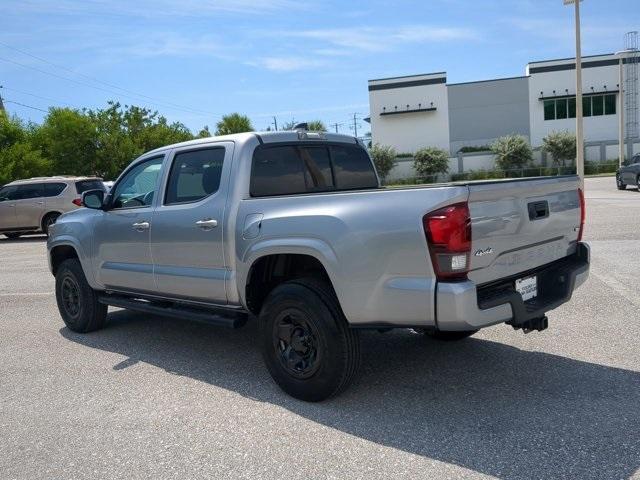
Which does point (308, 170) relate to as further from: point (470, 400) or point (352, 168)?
point (470, 400)

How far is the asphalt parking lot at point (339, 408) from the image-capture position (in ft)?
11.2

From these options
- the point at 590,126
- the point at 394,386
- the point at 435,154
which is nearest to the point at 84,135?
the point at 435,154

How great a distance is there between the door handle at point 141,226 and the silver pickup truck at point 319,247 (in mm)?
29

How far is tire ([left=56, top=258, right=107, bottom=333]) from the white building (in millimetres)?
54108

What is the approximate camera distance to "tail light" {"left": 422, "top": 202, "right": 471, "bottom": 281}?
3.51 meters

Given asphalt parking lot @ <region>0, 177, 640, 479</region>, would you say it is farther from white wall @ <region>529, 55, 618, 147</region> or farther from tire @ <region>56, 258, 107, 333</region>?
white wall @ <region>529, 55, 618, 147</region>

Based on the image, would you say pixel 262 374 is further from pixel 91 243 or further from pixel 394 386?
pixel 91 243

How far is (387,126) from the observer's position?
194ft

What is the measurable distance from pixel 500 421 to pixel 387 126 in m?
57.1

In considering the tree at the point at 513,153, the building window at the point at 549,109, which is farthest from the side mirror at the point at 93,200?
the building window at the point at 549,109

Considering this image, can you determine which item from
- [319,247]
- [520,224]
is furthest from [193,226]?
[520,224]

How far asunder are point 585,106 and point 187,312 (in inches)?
2280

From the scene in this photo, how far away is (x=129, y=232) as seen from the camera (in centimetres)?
567

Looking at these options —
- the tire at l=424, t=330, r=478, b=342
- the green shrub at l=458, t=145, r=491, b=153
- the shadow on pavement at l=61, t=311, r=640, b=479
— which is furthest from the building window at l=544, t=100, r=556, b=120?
the tire at l=424, t=330, r=478, b=342
